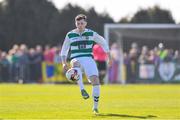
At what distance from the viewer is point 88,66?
720 inches

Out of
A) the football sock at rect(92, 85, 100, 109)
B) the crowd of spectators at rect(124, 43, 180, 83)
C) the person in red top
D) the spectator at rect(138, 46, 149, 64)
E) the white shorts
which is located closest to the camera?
the football sock at rect(92, 85, 100, 109)

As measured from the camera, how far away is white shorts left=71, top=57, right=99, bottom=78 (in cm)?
1823

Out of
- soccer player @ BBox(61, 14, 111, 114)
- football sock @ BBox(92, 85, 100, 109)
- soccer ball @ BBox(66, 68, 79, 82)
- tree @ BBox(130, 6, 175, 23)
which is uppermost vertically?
tree @ BBox(130, 6, 175, 23)

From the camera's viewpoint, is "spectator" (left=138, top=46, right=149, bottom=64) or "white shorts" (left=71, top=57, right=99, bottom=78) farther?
"spectator" (left=138, top=46, right=149, bottom=64)

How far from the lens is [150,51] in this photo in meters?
43.8

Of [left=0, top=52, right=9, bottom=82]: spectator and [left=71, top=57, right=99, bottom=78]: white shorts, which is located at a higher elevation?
[left=0, top=52, right=9, bottom=82]: spectator

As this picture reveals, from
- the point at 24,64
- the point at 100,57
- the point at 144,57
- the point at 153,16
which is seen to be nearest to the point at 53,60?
the point at 24,64

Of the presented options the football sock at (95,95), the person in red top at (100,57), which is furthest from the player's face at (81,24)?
the person in red top at (100,57)

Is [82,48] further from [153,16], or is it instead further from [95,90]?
[153,16]

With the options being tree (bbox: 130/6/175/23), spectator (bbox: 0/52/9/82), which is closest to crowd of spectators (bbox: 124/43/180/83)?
spectator (bbox: 0/52/9/82)

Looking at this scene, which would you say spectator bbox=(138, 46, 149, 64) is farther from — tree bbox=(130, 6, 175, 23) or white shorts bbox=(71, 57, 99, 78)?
tree bbox=(130, 6, 175, 23)

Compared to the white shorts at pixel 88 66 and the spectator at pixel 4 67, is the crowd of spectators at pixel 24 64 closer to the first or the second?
the spectator at pixel 4 67

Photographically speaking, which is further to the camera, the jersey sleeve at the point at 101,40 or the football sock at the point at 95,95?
the jersey sleeve at the point at 101,40

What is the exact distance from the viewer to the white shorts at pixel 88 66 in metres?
18.2
